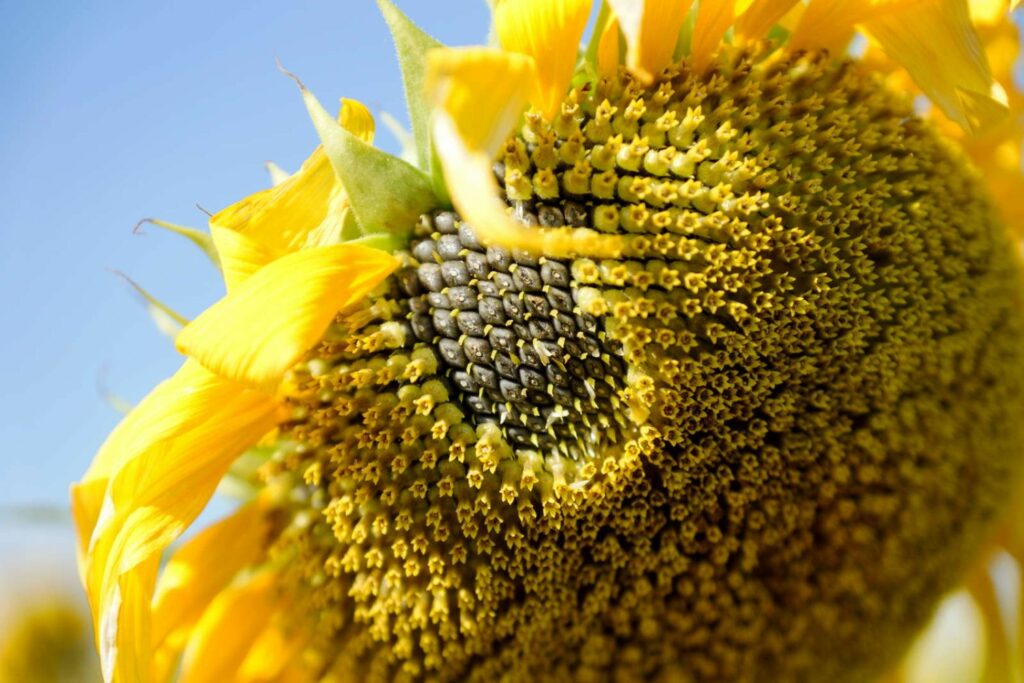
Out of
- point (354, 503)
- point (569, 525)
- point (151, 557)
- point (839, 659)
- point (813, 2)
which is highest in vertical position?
point (813, 2)

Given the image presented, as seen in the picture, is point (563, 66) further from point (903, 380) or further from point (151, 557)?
point (151, 557)

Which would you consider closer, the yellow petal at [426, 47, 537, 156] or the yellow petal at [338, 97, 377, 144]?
the yellow petal at [426, 47, 537, 156]

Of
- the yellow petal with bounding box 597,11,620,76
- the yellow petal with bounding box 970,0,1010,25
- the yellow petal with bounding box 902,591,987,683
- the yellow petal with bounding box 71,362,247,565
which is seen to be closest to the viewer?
the yellow petal with bounding box 71,362,247,565

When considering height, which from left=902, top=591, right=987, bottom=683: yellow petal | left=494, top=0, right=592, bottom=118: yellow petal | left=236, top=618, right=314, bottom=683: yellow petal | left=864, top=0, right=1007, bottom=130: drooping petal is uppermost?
left=494, top=0, right=592, bottom=118: yellow petal

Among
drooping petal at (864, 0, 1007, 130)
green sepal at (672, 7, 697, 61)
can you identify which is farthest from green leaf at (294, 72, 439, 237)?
drooping petal at (864, 0, 1007, 130)

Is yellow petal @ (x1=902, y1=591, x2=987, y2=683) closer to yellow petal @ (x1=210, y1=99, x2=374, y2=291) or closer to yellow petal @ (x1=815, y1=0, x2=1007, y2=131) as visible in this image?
yellow petal @ (x1=815, y1=0, x2=1007, y2=131)

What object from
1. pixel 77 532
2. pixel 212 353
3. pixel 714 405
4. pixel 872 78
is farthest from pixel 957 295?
pixel 77 532

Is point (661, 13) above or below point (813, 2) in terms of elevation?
above

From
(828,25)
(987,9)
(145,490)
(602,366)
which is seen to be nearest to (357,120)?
(602,366)
